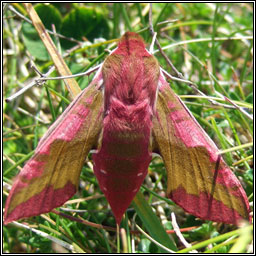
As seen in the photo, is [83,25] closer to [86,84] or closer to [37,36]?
[37,36]

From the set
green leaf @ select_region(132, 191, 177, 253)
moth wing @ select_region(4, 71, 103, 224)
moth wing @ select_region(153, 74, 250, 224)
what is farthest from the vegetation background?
moth wing @ select_region(4, 71, 103, 224)

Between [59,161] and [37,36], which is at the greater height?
[37,36]

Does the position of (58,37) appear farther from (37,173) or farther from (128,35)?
(37,173)

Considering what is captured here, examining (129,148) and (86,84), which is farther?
(86,84)

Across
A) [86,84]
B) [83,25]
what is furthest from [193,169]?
[83,25]

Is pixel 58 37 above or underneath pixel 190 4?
underneath

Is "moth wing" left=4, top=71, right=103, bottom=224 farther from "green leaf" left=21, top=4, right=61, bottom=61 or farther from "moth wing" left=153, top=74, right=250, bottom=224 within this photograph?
"green leaf" left=21, top=4, right=61, bottom=61

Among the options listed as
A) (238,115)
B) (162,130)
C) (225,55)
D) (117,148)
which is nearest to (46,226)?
(117,148)

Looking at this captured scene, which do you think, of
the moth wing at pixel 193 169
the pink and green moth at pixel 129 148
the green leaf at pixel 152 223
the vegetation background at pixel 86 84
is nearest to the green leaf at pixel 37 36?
the vegetation background at pixel 86 84

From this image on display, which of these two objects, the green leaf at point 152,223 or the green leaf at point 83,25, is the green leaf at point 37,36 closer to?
the green leaf at point 83,25
